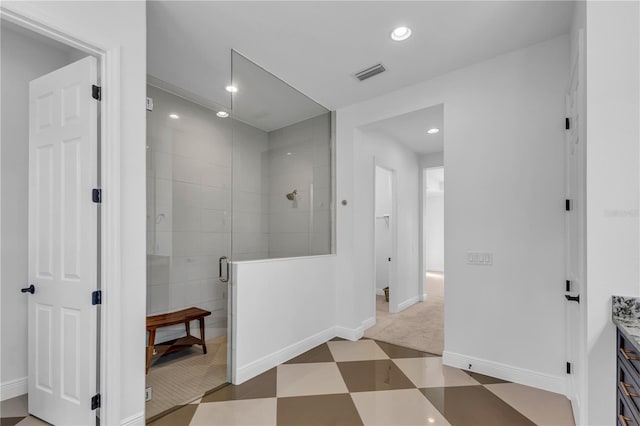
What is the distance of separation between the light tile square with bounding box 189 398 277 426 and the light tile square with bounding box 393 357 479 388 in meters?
1.26

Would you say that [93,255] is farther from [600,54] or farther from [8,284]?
[600,54]

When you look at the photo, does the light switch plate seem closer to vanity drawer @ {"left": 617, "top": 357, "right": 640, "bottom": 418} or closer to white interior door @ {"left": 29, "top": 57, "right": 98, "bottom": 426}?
vanity drawer @ {"left": 617, "top": 357, "right": 640, "bottom": 418}

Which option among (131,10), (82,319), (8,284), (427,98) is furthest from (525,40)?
(8,284)

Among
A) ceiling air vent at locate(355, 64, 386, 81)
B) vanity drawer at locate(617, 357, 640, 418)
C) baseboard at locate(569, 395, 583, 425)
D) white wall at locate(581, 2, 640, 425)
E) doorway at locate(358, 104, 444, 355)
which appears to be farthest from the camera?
doorway at locate(358, 104, 444, 355)

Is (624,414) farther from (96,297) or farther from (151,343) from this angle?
(151,343)

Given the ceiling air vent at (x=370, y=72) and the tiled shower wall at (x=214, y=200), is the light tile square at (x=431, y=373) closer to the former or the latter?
the tiled shower wall at (x=214, y=200)

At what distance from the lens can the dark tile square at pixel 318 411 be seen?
2.08 meters

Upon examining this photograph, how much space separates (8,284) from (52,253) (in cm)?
83

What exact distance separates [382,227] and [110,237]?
512 centimetres

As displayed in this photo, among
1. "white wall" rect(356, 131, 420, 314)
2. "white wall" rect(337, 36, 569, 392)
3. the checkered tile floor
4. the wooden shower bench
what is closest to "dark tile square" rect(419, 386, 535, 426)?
the checkered tile floor

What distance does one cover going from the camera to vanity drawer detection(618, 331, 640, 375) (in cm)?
122

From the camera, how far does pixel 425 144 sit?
511 centimetres

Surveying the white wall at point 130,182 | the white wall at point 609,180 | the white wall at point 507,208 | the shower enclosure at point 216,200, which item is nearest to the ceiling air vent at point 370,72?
the white wall at point 507,208

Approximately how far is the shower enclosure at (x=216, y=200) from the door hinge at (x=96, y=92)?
88cm
